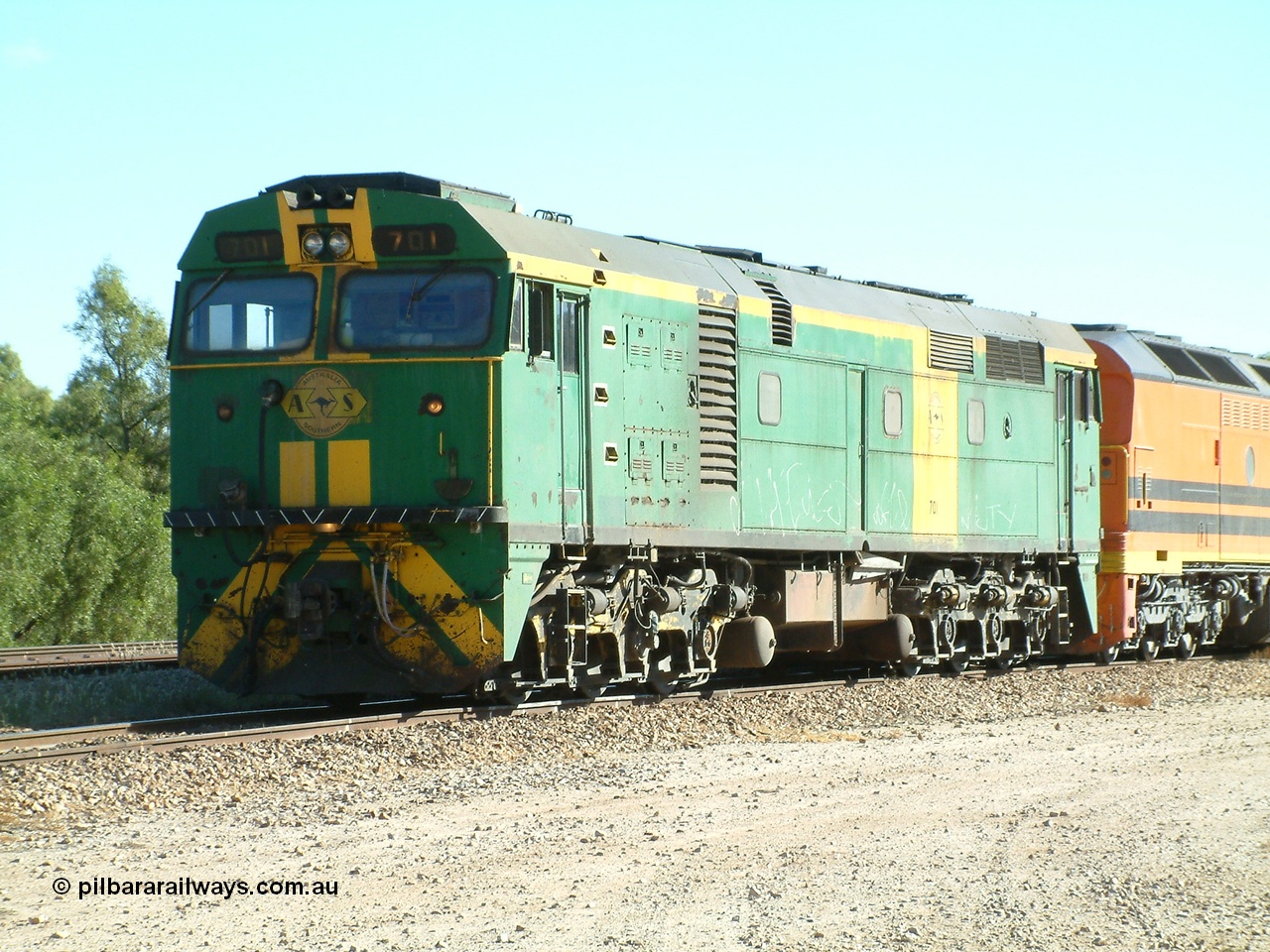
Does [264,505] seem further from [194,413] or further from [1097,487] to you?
[1097,487]

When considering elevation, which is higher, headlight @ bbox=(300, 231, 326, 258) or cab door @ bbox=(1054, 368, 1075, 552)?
headlight @ bbox=(300, 231, 326, 258)

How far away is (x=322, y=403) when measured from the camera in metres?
12.5

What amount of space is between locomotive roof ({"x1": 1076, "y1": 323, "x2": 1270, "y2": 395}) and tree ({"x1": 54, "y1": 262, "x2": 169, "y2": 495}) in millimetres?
32501

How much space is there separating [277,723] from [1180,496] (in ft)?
45.2

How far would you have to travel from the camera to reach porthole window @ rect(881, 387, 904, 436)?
1664cm

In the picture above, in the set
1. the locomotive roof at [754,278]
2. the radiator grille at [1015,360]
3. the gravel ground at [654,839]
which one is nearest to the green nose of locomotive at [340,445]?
the locomotive roof at [754,278]

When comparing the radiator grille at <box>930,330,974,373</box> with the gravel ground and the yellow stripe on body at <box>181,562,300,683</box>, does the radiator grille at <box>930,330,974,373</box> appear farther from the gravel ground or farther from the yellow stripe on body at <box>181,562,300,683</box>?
the yellow stripe on body at <box>181,562,300,683</box>

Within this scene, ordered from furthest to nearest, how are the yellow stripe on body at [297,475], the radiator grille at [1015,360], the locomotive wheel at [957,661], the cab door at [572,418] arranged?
1. the radiator grille at [1015,360]
2. the locomotive wheel at [957,661]
3. the cab door at [572,418]
4. the yellow stripe on body at [297,475]

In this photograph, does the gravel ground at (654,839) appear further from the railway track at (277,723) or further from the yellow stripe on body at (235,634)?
the yellow stripe on body at (235,634)

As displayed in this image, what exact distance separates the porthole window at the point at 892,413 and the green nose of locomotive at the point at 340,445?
5.91 m

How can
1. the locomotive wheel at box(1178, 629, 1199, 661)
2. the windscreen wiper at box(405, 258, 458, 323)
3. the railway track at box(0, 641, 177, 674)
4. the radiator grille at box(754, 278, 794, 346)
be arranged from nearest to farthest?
the windscreen wiper at box(405, 258, 458, 323)
the radiator grille at box(754, 278, 794, 346)
the railway track at box(0, 641, 177, 674)
the locomotive wheel at box(1178, 629, 1199, 661)

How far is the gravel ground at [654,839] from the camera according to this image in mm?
6766

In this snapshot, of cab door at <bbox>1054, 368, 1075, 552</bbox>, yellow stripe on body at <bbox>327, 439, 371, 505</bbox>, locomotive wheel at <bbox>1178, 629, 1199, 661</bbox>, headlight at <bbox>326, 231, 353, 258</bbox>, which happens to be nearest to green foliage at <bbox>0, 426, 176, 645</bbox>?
yellow stripe on body at <bbox>327, 439, 371, 505</bbox>

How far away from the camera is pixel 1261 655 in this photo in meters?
23.5
